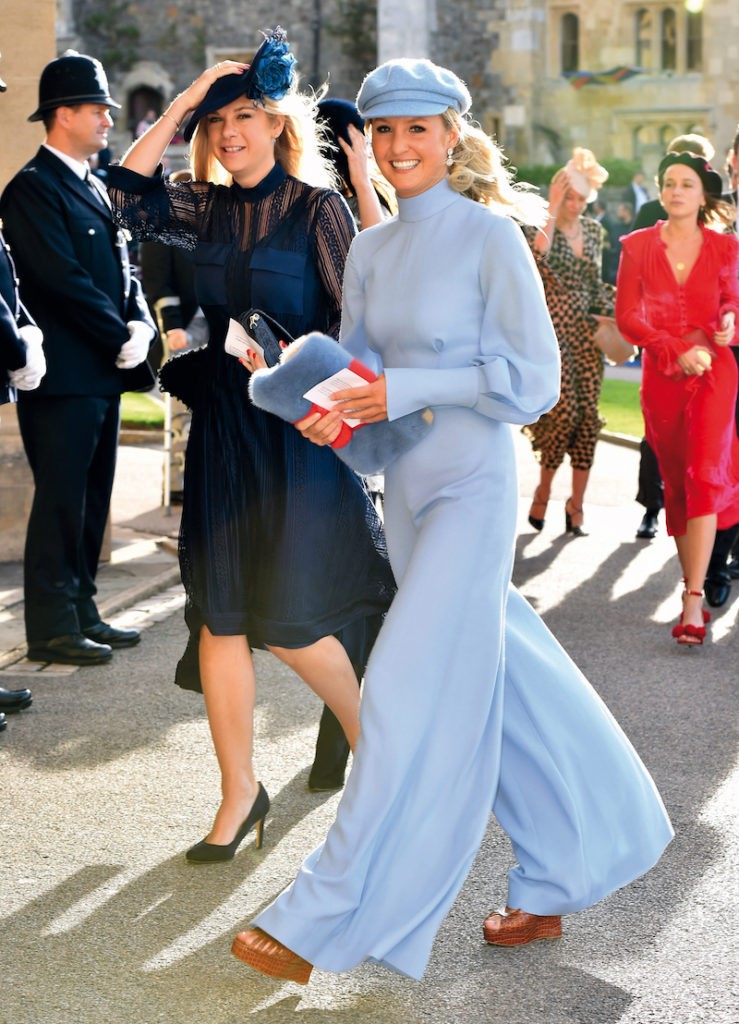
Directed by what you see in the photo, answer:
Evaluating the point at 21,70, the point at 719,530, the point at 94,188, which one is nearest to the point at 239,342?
the point at 94,188

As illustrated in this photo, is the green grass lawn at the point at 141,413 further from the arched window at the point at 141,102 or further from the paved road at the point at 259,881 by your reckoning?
the arched window at the point at 141,102

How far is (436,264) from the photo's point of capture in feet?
12.3

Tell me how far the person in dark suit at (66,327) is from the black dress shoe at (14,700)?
0.68m

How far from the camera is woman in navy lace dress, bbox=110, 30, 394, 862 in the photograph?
4426mm

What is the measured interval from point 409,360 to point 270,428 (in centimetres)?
74

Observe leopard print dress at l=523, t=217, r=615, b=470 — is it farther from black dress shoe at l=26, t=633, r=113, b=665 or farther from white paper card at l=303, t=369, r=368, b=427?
white paper card at l=303, t=369, r=368, b=427

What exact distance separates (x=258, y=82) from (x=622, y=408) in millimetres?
13007

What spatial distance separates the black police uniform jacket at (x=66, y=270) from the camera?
6.60 m

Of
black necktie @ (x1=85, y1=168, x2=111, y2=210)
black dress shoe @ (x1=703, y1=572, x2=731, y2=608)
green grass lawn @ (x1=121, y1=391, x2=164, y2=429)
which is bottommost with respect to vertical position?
green grass lawn @ (x1=121, y1=391, x2=164, y2=429)

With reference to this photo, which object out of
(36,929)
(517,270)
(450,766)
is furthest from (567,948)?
(517,270)

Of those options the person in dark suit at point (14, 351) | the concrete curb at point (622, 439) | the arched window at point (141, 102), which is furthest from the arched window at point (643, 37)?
the person in dark suit at point (14, 351)

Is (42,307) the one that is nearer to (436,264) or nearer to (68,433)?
(68,433)

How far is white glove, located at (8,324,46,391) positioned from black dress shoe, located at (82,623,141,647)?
56.8 inches

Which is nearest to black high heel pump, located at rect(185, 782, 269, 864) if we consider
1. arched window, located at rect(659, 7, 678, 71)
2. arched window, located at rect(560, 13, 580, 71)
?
arched window, located at rect(659, 7, 678, 71)
